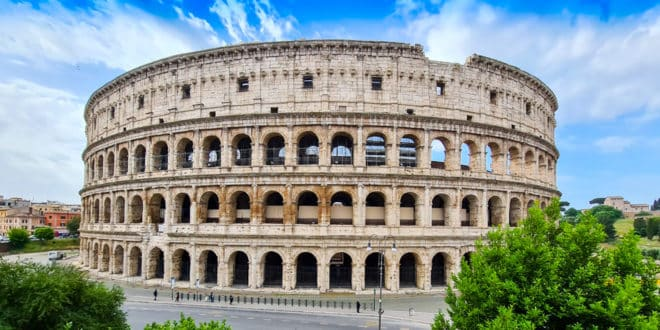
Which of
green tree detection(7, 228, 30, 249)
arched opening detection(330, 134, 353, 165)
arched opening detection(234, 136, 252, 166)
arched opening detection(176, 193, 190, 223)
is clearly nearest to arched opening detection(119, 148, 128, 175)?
arched opening detection(176, 193, 190, 223)

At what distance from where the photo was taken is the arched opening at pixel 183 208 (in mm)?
33312

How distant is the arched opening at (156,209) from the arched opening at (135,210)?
190cm

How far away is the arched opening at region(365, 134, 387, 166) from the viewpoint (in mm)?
31547

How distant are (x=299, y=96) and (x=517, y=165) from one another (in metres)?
19.9

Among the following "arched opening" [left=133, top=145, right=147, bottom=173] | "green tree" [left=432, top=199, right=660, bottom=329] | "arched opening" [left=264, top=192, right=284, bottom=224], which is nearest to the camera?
"green tree" [left=432, top=199, right=660, bottom=329]

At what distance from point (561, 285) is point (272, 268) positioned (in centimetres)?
2424

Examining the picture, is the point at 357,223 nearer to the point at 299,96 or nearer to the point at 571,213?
the point at 299,96

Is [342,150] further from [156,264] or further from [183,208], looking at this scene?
[156,264]

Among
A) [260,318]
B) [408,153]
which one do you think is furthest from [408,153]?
[260,318]

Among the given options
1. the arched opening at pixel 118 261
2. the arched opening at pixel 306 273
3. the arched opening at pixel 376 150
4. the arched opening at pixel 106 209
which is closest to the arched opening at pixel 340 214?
the arched opening at pixel 306 273

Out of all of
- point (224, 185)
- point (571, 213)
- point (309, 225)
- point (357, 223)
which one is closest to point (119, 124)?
point (224, 185)

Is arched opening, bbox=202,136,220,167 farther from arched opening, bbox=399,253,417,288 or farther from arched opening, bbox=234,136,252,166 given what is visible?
arched opening, bbox=399,253,417,288

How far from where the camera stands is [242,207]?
33.7m

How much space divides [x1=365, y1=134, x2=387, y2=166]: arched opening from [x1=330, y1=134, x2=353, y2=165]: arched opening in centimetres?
144
